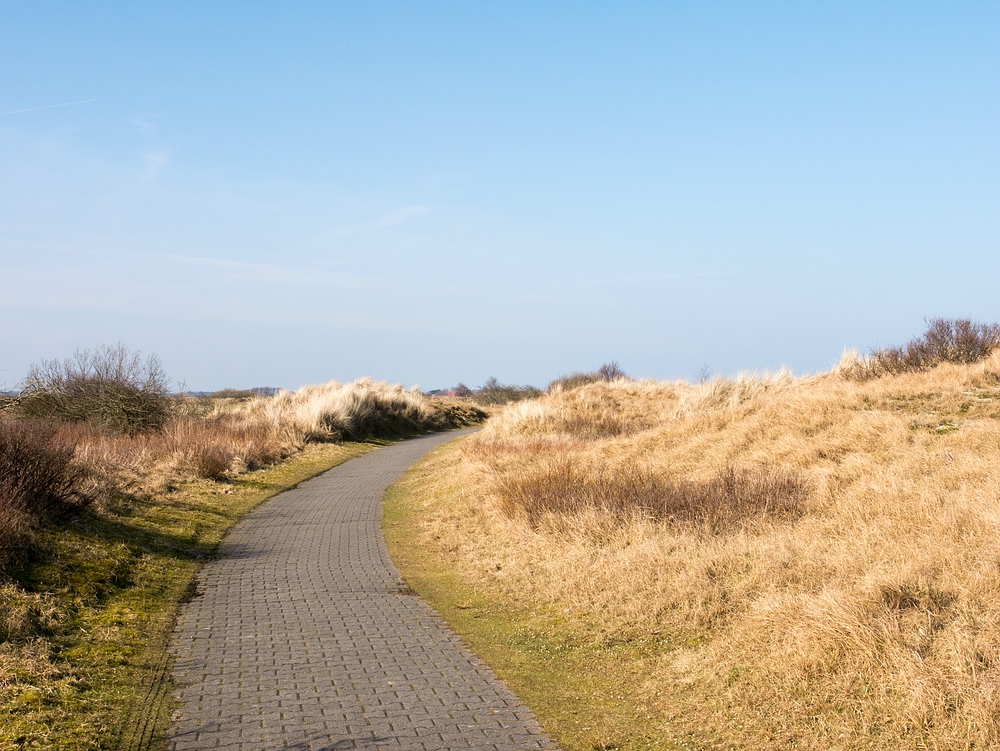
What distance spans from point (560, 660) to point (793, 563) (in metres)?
2.58

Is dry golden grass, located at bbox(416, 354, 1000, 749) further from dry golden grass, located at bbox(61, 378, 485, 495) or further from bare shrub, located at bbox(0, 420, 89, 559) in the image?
dry golden grass, located at bbox(61, 378, 485, 495)

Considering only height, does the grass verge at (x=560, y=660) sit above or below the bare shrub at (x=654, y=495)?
below

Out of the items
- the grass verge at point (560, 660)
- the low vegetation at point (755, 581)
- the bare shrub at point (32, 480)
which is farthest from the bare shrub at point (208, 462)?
the grass verge at point (560, 660)

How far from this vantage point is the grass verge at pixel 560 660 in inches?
228

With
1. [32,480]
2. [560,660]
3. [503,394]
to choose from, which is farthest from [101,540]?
[503,394]

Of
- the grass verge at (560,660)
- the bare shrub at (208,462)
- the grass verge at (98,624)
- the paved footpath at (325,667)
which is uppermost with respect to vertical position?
the bare shrub at (208,462)

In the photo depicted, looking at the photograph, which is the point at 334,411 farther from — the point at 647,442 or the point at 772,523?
the point at 772,523

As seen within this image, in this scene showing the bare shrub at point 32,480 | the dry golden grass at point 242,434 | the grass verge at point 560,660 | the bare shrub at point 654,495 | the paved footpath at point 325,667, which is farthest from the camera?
the dry golden grass at point 242,434

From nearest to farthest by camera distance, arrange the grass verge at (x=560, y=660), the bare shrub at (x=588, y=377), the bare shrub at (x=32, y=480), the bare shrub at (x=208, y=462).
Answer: the grass verge at (x=560, y=660)
the bare shrub at (x=32, y=480)
the bare shrub at (x=208, y=462)
the bare shrub at (x=588, y=377)

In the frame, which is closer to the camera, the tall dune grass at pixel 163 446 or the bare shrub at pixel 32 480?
the bare shrub at pixel 32 480

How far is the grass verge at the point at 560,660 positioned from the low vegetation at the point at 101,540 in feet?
9.36

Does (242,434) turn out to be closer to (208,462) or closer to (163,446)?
(163,446)

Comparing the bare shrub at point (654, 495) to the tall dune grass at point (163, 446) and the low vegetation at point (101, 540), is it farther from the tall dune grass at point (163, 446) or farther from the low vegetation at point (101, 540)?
the tall dune grass at point (163, 446)

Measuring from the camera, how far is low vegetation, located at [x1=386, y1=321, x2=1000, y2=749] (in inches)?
215
